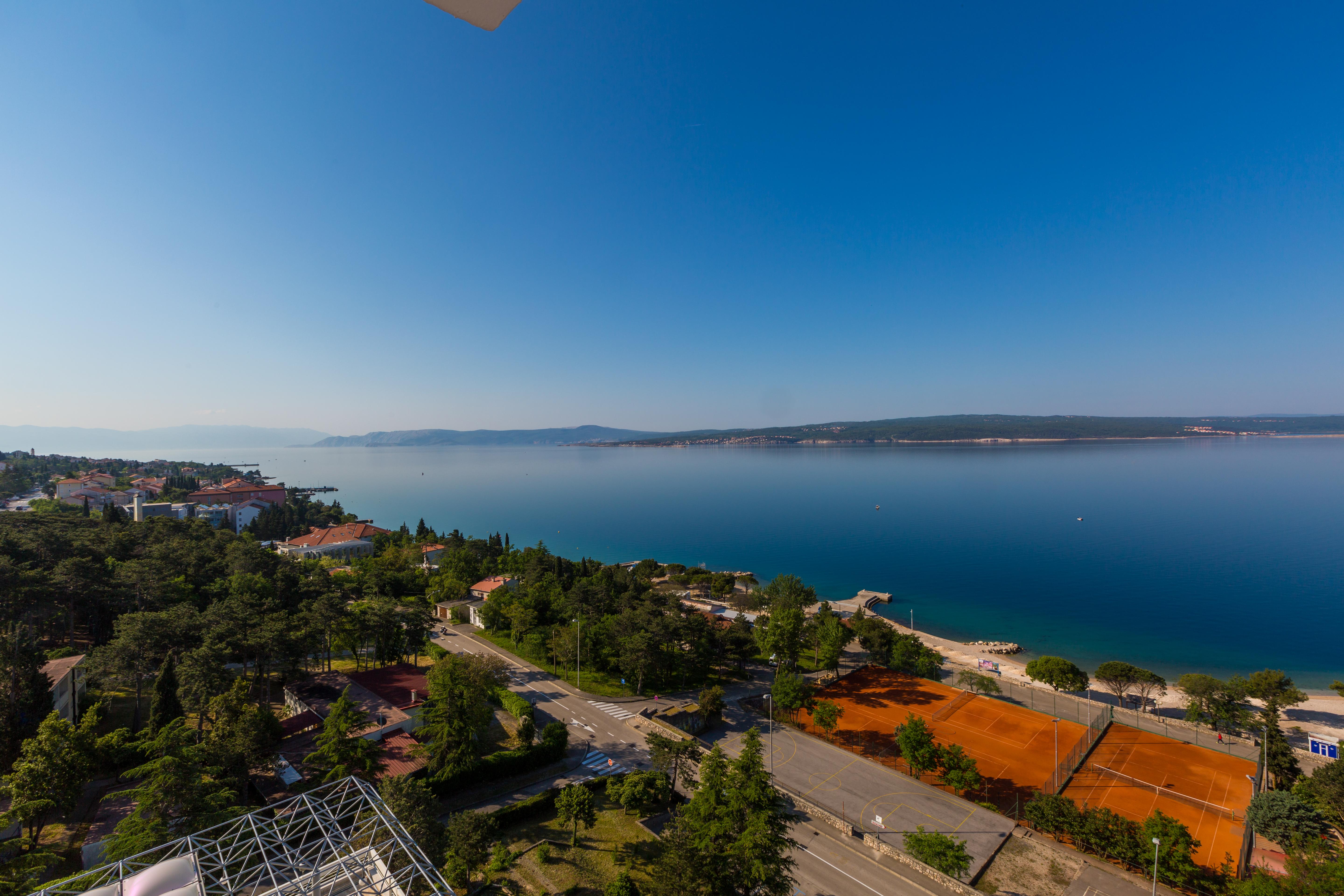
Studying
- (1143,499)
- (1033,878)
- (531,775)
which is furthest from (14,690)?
(1143,499)

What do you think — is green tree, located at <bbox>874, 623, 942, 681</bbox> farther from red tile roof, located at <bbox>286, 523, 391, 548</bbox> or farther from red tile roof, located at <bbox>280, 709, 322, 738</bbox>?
red tile roof, located at <bbox>286, 523, 391, 548</bbox>

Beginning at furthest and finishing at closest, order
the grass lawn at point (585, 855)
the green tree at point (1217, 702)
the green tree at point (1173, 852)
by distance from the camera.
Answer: the green tree at point (1217, 702) → the green tree at point (1173, 852) → the grass lawn at point (585, 855)

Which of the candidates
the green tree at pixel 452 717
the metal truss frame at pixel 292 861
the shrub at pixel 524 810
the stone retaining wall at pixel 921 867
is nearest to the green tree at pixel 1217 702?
the stone retaining wall at pixel 921 867

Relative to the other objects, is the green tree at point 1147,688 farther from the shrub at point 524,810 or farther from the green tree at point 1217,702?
the shrub at point 524,810

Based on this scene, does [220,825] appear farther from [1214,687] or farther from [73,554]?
[1214,687]

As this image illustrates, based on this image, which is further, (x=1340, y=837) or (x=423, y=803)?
(x=1340, y=837)

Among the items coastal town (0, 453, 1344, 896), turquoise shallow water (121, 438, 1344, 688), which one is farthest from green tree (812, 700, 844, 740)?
turquoise shallow water (121, 438, 1344, 688)

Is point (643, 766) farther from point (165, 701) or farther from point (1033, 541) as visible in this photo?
point (1033, 541)

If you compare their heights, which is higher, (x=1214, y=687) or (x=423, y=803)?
(x=423, y=803)
